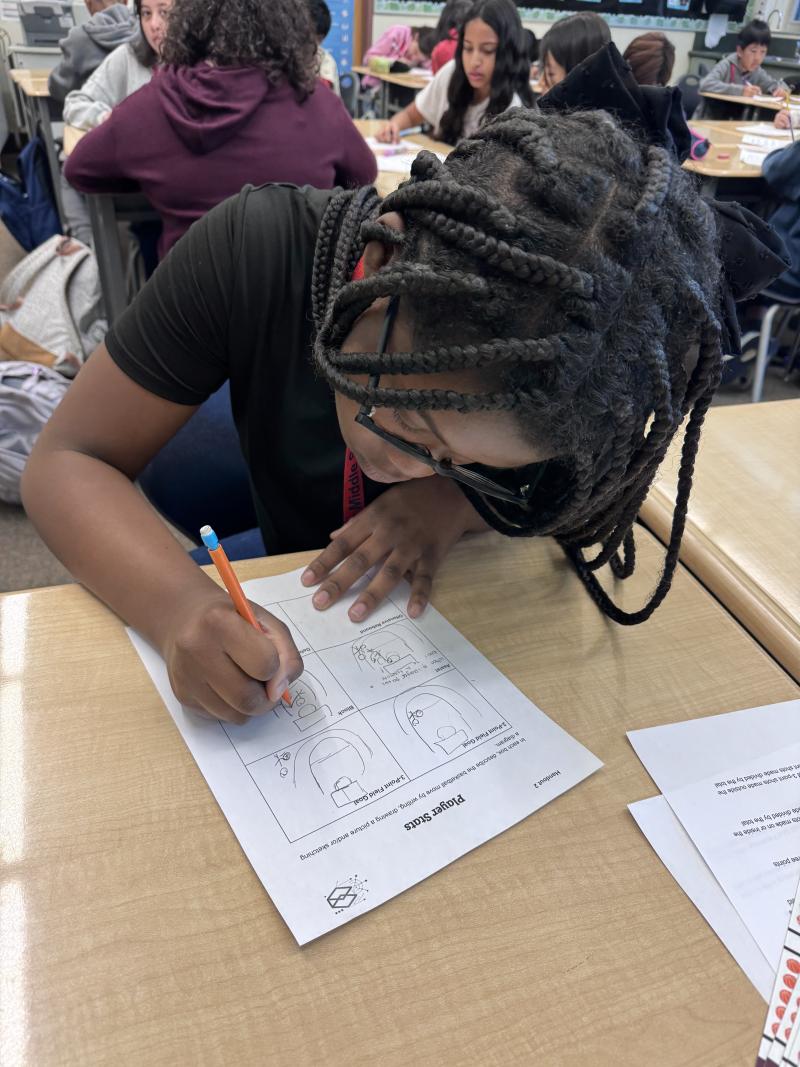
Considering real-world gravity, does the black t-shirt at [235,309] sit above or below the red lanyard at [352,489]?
above

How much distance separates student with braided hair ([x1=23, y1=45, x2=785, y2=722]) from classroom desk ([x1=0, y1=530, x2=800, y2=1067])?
0.32 ft

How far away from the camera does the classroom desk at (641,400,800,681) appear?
0.83 m

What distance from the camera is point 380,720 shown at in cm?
66

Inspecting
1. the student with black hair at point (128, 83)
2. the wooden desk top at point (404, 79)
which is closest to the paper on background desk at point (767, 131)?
the wooden desk top at point (404, 79)

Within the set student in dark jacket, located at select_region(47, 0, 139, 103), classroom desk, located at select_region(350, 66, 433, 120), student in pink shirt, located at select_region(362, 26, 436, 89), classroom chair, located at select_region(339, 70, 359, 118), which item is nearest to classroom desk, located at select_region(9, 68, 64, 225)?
student in dark jacket, located at select_region(47, 0, 139, 103)

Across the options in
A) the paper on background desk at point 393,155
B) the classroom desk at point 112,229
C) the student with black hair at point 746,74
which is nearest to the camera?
the classroom desk at point 112,229

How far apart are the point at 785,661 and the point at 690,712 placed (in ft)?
0.50

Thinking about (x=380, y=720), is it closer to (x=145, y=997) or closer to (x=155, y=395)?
(x=145, y=997)

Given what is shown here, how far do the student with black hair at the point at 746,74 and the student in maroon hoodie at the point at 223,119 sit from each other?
16.8 ft

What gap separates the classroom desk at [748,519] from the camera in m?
0.83

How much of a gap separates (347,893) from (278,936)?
0.05 m

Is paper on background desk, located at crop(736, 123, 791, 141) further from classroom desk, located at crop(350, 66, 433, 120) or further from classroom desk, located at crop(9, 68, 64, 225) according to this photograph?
classroom desk, located at crop(9, 68, 64, 225)

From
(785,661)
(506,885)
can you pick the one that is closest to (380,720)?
(506,885)

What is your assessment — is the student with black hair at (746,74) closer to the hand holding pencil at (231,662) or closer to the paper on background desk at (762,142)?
the paper on background desk at (762,142)
